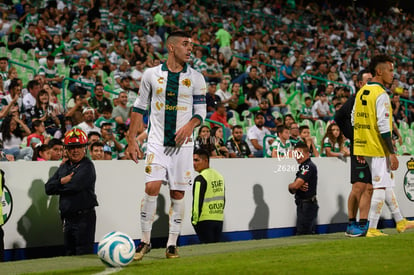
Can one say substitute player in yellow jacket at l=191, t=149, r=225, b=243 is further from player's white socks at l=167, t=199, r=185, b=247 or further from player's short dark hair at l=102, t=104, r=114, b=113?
player's short dark hair at l=102, t=104, r=114, b=113

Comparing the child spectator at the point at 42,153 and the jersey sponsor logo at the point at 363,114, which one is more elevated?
the jersey sponsor logo at the point at 363,114

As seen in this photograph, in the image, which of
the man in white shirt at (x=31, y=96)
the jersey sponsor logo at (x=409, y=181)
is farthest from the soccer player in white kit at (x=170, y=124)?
Answer: the jersey sponsor logo at (x=409, y=181)

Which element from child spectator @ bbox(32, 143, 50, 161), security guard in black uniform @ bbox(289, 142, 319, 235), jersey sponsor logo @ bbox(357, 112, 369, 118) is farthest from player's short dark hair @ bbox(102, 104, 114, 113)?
jersey sponsor logo @ bbox(357, 112, 369, 118)

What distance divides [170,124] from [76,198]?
2453mm

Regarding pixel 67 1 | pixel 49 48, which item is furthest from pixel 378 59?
pixel 67 1

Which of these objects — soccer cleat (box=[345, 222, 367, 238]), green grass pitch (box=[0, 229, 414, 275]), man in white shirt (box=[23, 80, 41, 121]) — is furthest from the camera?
man in white shirt (box=[23, 80, 41, 121])

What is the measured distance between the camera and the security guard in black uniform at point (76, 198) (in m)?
9.68

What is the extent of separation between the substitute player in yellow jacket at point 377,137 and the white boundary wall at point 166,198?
3.56 metres

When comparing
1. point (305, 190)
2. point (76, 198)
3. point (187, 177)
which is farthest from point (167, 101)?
point (305, 190)

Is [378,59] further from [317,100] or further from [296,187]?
[317,100]

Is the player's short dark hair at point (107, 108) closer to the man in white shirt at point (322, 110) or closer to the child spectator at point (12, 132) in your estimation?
the child spectator at point (12, 132)

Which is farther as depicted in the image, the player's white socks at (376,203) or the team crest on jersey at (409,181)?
the team crest on jersey at (409,181)

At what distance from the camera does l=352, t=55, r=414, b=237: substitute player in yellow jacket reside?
9.55 meters

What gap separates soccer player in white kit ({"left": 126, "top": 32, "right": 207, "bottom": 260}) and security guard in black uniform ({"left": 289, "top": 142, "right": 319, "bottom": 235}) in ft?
17.6
